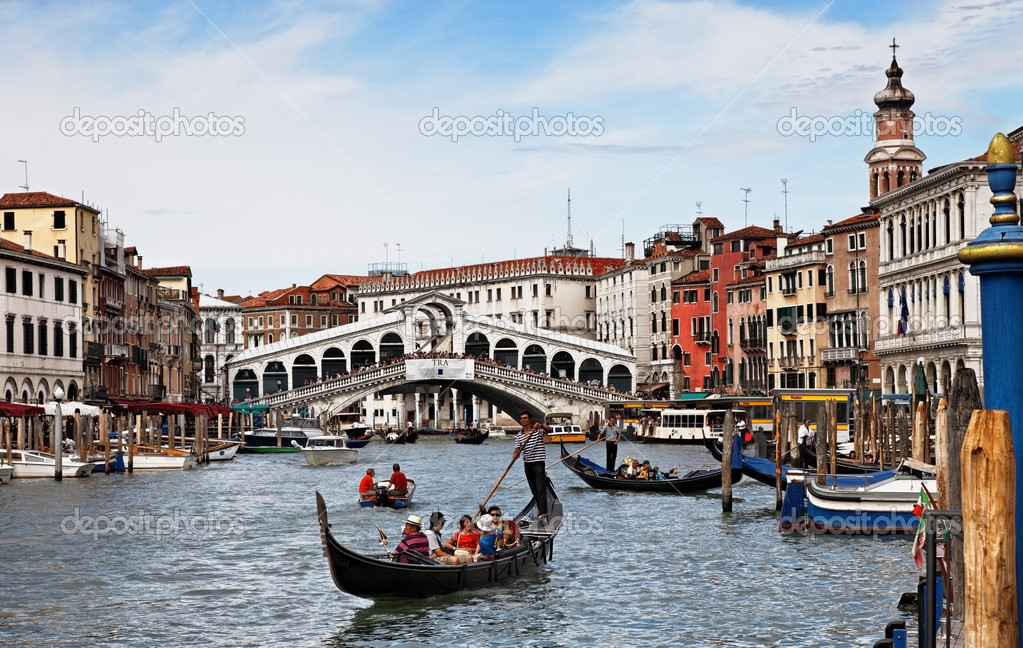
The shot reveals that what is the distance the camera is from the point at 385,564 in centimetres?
1179

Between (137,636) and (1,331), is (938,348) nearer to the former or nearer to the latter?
(1,331)

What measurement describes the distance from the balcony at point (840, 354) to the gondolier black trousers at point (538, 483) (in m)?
31.4

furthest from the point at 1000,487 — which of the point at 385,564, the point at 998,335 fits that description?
the point at 385,564

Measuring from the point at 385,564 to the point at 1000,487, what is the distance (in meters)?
7.43

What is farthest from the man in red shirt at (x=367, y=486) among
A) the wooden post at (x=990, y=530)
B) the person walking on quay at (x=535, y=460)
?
the wooden post at (x=990, y=530)

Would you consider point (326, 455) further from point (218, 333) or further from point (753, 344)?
point (218, 333)

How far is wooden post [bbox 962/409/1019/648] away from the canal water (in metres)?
5.65

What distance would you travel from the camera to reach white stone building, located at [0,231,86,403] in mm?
36688

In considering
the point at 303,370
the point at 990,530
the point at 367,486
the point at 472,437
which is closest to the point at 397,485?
the point at 367,486

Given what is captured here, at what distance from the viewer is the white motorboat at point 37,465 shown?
27656 millimetres

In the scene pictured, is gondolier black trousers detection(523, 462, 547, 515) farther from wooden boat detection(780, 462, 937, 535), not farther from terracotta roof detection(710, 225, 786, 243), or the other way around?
terracotta roof detection(710, 225, 786, 243)

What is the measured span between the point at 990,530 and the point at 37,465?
2536 cm

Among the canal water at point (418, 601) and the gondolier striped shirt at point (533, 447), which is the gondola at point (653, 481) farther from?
the gondolier striped shirt at point (533, 447)

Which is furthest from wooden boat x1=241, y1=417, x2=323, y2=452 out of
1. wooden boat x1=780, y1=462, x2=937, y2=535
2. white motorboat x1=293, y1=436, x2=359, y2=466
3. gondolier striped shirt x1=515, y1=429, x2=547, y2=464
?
gondolier striped shirt x1=515, y1=429, x2=547, y2=464
